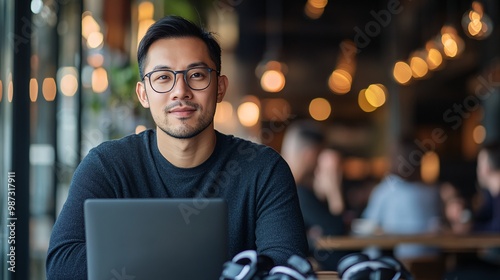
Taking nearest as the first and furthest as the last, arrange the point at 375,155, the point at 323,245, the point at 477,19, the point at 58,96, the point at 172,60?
1. the point at 172,60
2. the point at 58,96
3. the point at 323,245
4. the point at 477,19
5. the point at 375,155

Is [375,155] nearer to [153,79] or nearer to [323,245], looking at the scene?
[323,245]

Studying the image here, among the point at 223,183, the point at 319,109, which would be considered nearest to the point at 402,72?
the point at 319,109

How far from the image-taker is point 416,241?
5316 mm

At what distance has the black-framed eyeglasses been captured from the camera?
2.09 m

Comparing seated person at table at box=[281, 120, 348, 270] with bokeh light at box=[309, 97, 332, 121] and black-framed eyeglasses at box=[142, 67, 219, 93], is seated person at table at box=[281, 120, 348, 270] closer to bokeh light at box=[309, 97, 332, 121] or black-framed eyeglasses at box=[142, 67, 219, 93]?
black-framed eyeglasses at box=[142, 67, 219, 93]

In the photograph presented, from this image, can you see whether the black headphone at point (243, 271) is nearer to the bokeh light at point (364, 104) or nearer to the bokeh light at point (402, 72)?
the bokeh light at point (402, 72)

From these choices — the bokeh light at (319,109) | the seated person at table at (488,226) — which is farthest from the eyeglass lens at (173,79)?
the bokeh light at (319,109)

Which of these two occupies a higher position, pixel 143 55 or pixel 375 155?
pixel 143 55

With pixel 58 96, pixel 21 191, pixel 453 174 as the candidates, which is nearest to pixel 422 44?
pixel 453 174

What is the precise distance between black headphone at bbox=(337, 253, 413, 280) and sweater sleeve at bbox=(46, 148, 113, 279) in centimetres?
70

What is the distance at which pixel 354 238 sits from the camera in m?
5.21

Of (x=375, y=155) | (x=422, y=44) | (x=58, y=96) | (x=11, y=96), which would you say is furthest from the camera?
(x=375, y=155)

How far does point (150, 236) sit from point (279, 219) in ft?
1.84

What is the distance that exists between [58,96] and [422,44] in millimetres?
8838
